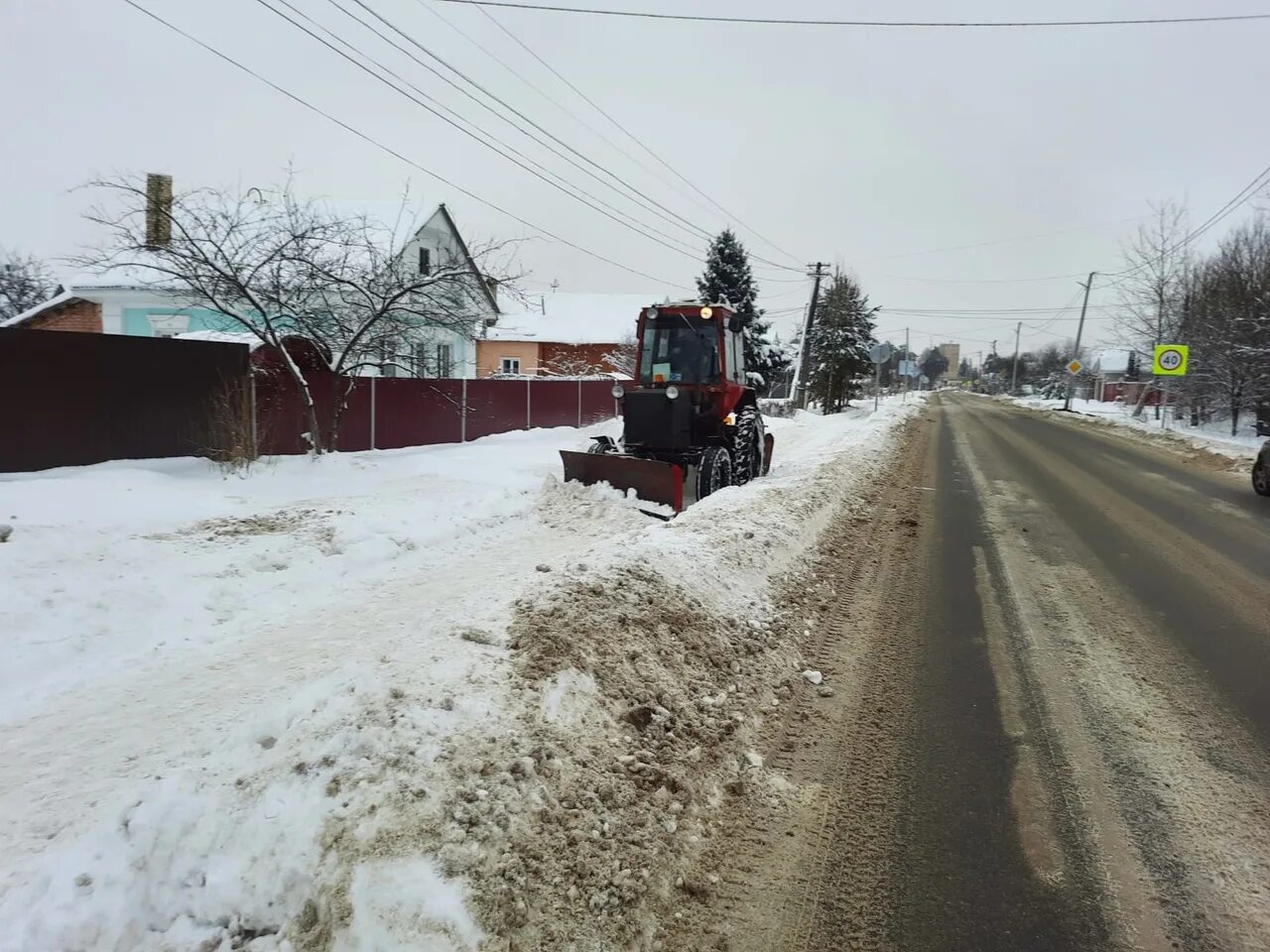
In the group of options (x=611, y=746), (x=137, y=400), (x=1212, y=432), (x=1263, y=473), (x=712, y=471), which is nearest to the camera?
(x=611, y=746)

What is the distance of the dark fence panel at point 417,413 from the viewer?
16.2 m

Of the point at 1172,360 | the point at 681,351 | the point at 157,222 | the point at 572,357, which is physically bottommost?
the point at 572,357

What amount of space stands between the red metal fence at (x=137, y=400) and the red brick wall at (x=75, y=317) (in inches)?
524

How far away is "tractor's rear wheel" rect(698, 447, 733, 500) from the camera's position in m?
10.8

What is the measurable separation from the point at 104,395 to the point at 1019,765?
12493mm

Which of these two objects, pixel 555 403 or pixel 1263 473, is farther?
pixel 555 403

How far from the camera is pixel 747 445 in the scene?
12.7 m

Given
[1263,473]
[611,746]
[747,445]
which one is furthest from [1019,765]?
[1263,473]

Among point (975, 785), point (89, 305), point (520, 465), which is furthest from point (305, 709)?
point (89, 305)

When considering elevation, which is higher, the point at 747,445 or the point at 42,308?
Answer: the point at 42,308

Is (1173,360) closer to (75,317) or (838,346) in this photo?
(838,346)

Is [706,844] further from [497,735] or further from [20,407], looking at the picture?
[20,407]

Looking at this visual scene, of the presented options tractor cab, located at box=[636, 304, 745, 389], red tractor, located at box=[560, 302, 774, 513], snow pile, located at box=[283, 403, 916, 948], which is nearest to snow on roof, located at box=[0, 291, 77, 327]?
red tractor, located at box=[560, 302, 774, 513]

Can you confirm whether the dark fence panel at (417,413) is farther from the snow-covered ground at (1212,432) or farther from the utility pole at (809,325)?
the utility pole at (809,325)
